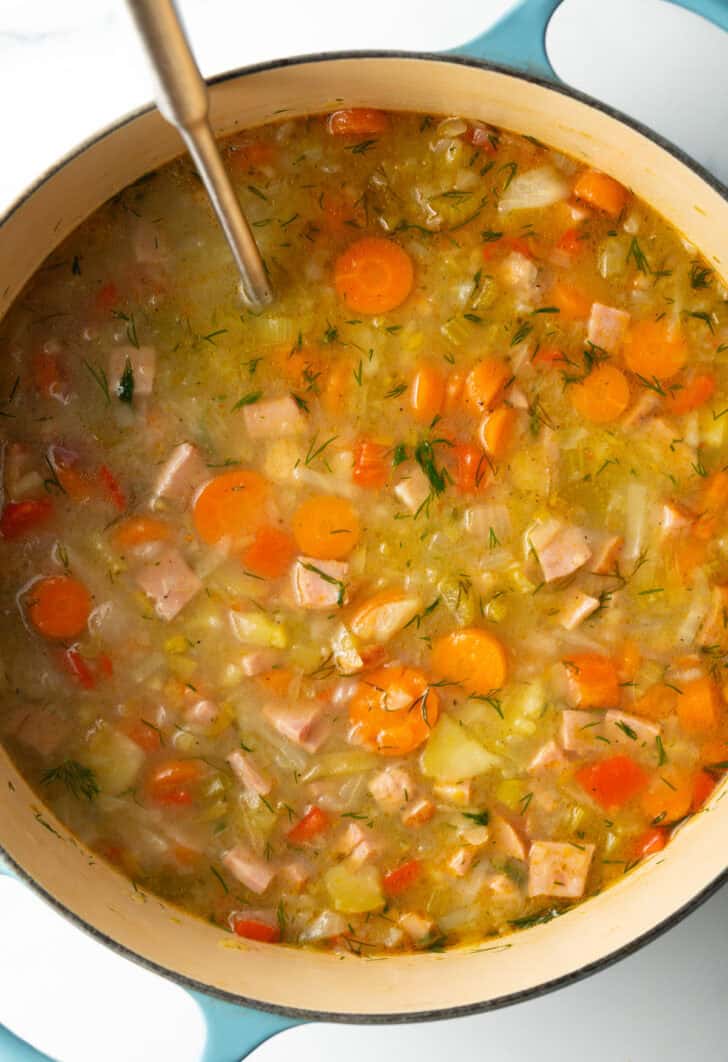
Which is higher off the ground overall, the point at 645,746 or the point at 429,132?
the point at 429,132

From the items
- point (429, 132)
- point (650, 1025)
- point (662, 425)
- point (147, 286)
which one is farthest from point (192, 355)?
point (650, 1025)

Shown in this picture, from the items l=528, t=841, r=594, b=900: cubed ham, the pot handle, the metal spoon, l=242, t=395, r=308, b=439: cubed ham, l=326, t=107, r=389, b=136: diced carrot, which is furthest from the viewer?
l=528, t=841, r=594, b=900: cubed ham

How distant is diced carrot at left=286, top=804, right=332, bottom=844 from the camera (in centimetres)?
310

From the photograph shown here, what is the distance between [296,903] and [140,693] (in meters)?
0.71

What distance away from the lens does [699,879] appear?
2.89 metres

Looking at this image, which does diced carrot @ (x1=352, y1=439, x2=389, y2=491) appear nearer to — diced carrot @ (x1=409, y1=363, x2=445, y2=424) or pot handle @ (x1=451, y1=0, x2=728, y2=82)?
diced carrot @ (x1=409, y1=363, x2=445, y2=424)

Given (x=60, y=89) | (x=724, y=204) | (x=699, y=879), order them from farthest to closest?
(x=60, y=89) < (x=699, y=879) < (x=724, y=204)

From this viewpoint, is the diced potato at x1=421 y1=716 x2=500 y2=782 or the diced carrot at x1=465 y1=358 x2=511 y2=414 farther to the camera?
the diced potato at x1=421 y1=716 x2=500 y2=782

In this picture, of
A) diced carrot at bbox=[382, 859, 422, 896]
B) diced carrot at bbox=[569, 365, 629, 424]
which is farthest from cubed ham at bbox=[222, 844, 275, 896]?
diced carrot at bbox=[569, 365, 629, 424]

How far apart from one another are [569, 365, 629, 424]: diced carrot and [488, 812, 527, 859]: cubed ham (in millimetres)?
1118

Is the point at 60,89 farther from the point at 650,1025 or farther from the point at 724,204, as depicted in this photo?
the point at 650,1025

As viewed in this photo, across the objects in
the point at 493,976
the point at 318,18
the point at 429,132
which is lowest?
the point at 493,976

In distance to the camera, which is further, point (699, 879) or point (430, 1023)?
point (430, 1023)

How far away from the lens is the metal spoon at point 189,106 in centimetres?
185
